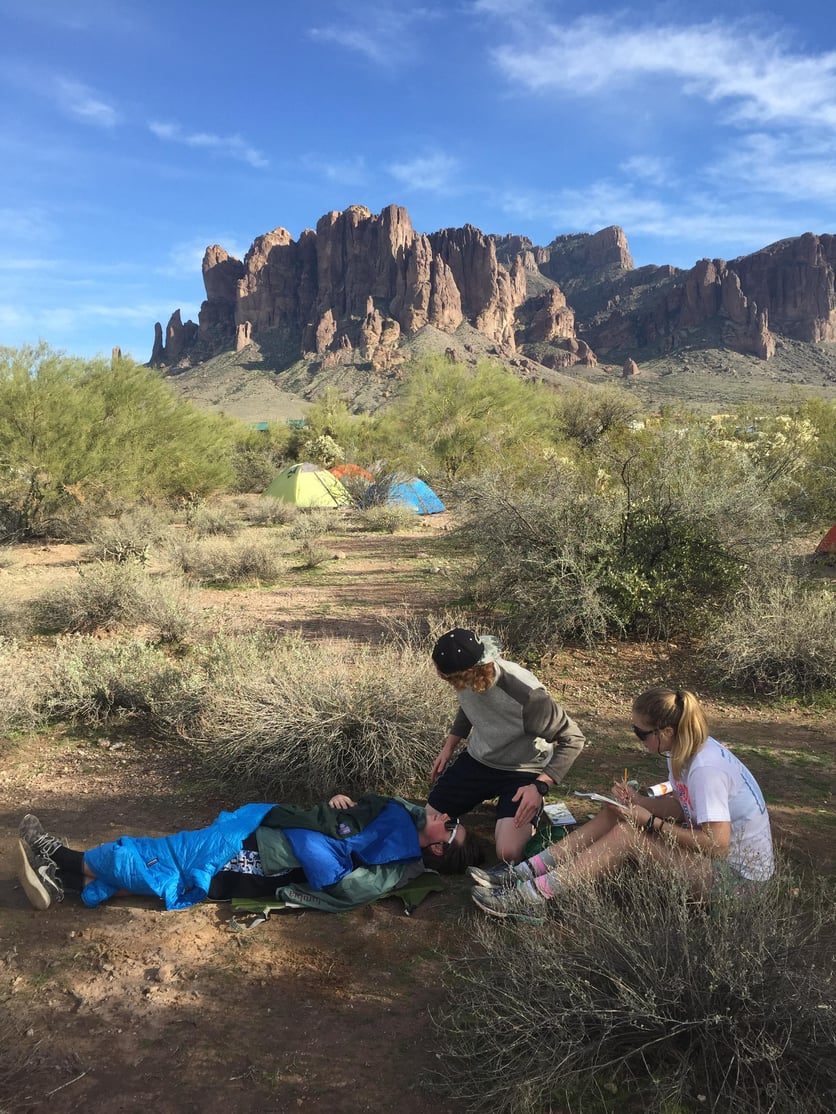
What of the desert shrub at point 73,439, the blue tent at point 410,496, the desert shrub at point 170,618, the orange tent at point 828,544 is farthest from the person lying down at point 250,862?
the blue tent at point 410,496

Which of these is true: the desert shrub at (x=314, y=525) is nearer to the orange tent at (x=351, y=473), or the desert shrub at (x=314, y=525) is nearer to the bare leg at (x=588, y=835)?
the orange tent at (x=351, y=473)

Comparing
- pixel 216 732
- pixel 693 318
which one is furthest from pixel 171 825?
pixel 693 318

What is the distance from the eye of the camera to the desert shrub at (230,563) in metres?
10.3

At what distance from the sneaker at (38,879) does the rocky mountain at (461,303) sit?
80.4 meters

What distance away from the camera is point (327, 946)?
8.58 ft

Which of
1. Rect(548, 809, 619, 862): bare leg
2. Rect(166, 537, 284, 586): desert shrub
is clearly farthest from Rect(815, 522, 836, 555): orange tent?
Rect(548, 809, 619, 862): bare leg

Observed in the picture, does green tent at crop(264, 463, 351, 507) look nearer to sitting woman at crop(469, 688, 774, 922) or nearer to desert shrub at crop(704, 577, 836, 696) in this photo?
desert shrub at crop(704, 577, 836, 696)

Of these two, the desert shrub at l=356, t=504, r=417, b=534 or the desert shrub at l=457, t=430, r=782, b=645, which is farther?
the desert shrub at l=356, t=504, r=417, b=534

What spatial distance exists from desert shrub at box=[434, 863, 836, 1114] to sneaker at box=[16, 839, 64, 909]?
5.72 feet

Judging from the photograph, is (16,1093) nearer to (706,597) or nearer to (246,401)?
(706,597)

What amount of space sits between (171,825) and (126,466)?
1323cm

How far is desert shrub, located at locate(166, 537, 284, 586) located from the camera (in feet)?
33.9

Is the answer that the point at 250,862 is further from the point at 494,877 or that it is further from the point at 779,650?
the point at 779,650

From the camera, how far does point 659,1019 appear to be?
1807 mm
